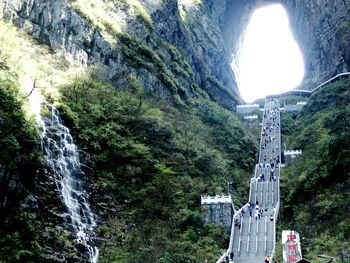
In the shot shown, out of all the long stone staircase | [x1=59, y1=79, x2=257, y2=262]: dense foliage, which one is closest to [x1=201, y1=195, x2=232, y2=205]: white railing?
[x1=59, y1=79, x2=257, y2=262]: dense foliage

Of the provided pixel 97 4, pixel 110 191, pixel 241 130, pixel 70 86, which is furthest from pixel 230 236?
pixel 97 4

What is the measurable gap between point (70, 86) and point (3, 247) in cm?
2435

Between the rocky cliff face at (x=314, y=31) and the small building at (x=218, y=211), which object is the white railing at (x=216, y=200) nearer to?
the small building at (x=218, y=211)

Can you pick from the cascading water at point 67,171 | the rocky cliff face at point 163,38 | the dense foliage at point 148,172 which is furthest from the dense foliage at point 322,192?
the rocky cliff face at point 163,38

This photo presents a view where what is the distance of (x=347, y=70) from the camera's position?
7512 centimetres

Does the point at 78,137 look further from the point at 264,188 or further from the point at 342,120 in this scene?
the point at 342,120

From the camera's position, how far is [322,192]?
42.7 m

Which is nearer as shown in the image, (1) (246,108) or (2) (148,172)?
(2) (148,172)

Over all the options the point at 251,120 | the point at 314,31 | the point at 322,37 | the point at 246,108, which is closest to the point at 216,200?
the point at 251,120

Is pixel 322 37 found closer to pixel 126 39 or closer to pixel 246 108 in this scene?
pixel 246 108

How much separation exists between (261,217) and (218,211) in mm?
3951

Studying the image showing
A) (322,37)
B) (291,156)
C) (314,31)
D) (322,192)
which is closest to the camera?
(322,192)

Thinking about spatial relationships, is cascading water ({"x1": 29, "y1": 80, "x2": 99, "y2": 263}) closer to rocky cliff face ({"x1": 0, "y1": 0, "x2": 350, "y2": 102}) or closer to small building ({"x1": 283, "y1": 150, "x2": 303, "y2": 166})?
rocky cliff face ({"x1": 0, "y1": 0, "x2": 350, "y2": 102})

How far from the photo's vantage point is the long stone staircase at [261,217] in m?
37.4
